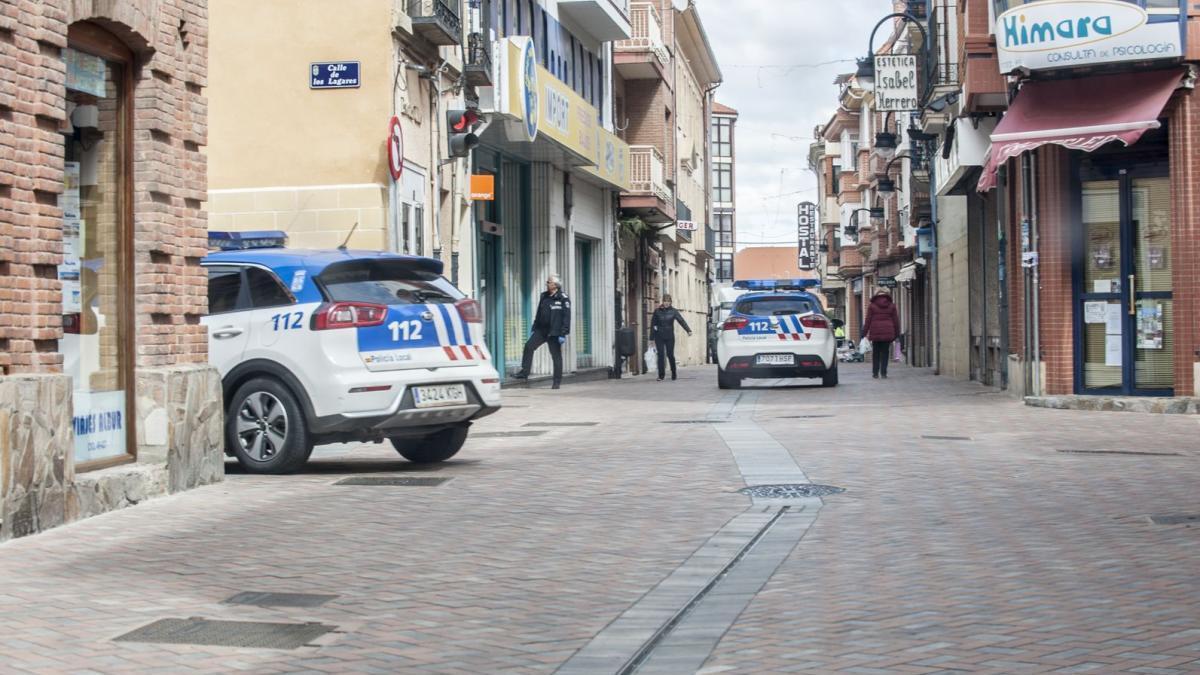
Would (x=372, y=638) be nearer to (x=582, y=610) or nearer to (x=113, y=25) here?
(x=582, y=610)

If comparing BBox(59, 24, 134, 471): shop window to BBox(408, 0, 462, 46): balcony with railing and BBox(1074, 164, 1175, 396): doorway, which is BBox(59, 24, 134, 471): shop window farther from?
BBox(1074, 164, 1175, 396): doorway

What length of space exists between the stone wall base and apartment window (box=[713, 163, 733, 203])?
3917 inches

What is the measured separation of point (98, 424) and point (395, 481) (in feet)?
7.30

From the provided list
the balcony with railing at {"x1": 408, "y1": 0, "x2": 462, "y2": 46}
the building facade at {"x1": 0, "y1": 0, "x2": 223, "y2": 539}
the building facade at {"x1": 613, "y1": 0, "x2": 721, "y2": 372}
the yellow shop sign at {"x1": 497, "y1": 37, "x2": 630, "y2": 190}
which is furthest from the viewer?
the building facade at {"x1": 613, "y1": 0, "x2": 721, "y2": 372}

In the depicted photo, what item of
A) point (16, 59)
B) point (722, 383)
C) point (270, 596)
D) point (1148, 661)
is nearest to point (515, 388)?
point (722, 383)

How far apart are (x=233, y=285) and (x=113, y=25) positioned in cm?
272

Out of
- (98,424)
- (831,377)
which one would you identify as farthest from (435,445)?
(831,377)

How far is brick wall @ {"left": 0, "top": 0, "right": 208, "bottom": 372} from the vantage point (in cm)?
896

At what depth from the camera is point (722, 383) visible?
28188 mm

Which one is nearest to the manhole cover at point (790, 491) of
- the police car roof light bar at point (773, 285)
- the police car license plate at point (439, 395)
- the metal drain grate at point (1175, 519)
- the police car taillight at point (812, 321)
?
the metal drain grate at point (1175, 519)

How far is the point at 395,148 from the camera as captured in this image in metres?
20.4

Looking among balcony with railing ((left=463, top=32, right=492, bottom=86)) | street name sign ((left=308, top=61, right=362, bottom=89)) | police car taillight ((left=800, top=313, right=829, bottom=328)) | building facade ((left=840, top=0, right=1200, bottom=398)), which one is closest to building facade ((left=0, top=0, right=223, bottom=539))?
street name sign ((left=308, top=61, right=362, bottom=89))

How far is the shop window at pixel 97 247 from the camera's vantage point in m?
10.1

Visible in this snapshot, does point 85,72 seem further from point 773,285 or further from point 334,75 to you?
point 773,285
